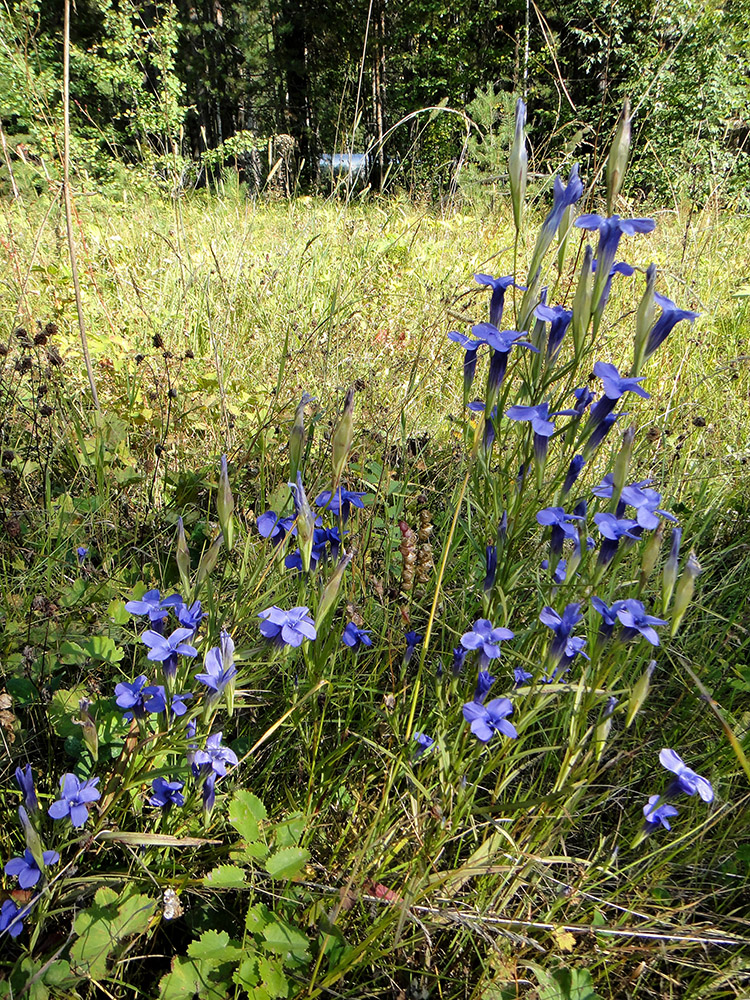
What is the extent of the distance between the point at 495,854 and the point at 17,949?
32.9 inches

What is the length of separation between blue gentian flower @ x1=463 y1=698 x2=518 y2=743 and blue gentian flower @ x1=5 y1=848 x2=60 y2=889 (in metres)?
0.67

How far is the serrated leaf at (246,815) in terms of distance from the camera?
1052mm

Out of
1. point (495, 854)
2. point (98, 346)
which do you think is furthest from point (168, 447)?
point (495, 854)

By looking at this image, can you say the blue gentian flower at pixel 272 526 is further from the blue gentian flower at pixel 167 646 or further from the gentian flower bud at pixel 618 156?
the gentian flower bud at pixel 618 156

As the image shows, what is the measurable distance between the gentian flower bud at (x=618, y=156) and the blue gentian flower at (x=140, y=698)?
3.59 feet

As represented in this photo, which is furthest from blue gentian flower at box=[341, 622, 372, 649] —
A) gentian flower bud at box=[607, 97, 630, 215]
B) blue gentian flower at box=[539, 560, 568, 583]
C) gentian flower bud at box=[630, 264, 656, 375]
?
gentian flower bud at box=[607, 97, 630, 215]

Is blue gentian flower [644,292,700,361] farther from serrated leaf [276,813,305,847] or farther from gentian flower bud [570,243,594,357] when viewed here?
serrated leaf [276,813,305,847]

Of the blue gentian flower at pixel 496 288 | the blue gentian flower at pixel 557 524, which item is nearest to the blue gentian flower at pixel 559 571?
the blue gentian flower at pixel 557 524

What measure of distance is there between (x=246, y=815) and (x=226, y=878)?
95 mm

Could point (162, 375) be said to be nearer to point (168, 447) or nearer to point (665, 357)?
point (168, 447)

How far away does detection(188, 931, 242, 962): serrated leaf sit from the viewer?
0.98 metres

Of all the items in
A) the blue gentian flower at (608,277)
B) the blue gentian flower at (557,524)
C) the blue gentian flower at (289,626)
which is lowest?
the blue gentian flower at (289,626)

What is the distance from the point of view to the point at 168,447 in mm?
2312

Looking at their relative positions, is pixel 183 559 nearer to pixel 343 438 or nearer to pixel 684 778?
pixel 343 438
